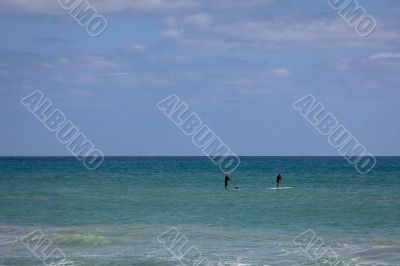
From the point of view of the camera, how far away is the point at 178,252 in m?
27.6

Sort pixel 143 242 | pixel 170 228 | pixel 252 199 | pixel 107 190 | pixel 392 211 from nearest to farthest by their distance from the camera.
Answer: pixel 143 242 < pixel 170 228 < pixel 392 211 < pixel 252 199 < pixel 107 190

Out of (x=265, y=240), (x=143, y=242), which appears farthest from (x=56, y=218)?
(x=265, y=240)

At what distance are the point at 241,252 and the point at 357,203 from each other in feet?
82.3

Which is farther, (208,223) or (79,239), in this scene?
(208,223)

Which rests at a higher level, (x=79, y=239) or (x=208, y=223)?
(x=208, y=223)

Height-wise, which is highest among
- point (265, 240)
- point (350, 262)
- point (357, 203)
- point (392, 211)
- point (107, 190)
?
point (107, 190)

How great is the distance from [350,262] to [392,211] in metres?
19.2

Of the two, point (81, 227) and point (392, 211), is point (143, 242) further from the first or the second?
point (392, 211)

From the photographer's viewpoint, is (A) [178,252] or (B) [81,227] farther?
(B) [81,227]

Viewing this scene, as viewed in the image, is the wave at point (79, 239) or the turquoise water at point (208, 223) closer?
the turquoise water at point (208, 223)

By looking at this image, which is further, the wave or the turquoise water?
the wave

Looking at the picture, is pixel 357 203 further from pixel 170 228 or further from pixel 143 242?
pixel 143 242

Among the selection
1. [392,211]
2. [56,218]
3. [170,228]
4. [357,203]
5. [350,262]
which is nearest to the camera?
[350,262]

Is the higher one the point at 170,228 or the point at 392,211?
the point at 392,211
